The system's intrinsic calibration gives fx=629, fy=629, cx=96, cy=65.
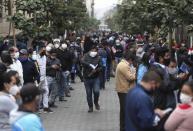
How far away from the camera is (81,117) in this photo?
16.5 m

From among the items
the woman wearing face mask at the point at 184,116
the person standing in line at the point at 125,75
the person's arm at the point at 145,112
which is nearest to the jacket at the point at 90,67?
the person standing in line at the point at 125,75

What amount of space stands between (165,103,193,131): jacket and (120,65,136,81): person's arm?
526cm

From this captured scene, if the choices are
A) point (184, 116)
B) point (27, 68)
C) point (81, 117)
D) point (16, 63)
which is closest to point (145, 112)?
point (184, 116)

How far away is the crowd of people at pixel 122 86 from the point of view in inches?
296

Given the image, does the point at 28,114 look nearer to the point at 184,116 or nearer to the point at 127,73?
the point at 184,116

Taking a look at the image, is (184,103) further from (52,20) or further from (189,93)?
(52,20)

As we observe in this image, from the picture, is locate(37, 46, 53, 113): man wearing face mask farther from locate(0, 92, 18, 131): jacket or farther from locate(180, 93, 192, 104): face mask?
locate(180, 93, 192, 104): face mask

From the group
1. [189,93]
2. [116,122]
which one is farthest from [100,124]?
[189,93]

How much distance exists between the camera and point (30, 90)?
22.7 feet

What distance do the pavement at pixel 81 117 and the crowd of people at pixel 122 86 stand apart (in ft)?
1.19

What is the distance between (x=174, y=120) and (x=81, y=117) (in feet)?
29.6

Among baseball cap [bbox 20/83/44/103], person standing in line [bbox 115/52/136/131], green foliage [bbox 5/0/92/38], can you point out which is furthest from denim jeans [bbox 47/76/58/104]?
baseball cap [bbox 20/83/44/103]

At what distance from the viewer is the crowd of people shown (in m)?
7.51

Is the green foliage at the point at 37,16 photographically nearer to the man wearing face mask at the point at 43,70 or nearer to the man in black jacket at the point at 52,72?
the man in black jacket at the point at 52,72
